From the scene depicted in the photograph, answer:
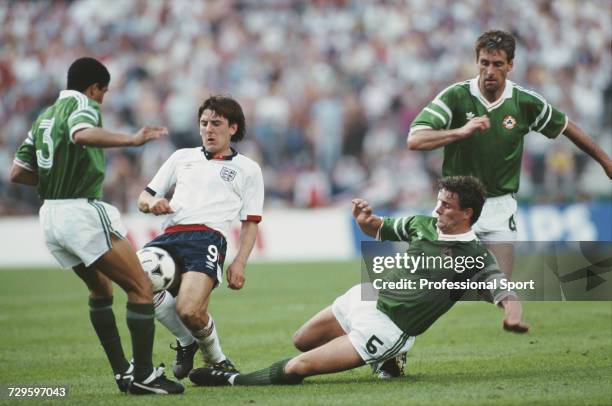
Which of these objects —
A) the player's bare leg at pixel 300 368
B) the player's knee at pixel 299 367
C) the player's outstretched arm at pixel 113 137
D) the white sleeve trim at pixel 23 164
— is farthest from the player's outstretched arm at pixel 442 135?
the white sleeve trim at pixel 23 164

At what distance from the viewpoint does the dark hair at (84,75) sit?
280 inches

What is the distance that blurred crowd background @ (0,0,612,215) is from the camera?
21.7 meters

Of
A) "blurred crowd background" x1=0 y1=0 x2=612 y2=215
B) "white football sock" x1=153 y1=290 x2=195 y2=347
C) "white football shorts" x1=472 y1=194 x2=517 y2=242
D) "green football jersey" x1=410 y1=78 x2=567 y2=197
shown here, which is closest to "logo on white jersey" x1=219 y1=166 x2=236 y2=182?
"white football sock" x1=153 y1=290 x2=195 y2=347

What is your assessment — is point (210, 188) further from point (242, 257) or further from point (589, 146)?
point (589, 146)

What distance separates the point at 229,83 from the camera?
24.5 m

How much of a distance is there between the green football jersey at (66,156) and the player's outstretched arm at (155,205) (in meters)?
0.45

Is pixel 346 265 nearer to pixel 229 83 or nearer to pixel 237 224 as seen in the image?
pixel 237 224

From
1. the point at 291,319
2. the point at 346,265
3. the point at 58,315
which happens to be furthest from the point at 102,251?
the point at 346,265

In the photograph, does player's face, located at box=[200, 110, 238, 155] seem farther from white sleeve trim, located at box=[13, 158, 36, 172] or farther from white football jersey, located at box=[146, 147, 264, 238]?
white sleeve trim, located at box=[13, 158, 36, 172]

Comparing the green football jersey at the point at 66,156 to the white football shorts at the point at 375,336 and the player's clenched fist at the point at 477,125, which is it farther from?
the player's clenched fist at the point at 477,125

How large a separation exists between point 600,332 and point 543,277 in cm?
287

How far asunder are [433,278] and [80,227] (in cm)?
253

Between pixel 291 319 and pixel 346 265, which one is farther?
pixel 346 265

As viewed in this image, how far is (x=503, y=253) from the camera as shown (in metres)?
8.39
